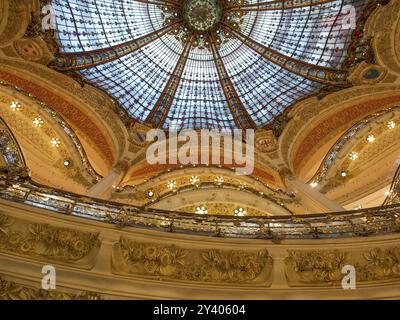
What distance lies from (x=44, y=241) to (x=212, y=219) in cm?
263

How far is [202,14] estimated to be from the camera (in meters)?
17.6

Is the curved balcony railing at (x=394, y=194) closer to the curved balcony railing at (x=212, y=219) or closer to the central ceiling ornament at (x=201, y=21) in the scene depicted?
the curved balcony railing at (x=212, y=219)

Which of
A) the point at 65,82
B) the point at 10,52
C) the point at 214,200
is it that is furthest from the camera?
the point at 65,82

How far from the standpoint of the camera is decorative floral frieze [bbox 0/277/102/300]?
15.7 ft

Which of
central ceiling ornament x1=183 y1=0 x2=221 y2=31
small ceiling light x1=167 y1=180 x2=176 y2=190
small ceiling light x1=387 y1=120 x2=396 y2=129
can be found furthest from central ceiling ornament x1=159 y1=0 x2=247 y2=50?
small ceiling light x1=387 y1=120 x2=396 y2=129

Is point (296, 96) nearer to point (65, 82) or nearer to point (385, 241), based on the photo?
point (65, 82)

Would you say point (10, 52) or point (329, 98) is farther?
Answer: point (329, 98)

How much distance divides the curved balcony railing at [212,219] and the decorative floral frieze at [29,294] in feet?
3.78

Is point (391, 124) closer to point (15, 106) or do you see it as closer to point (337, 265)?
point (337, 265)

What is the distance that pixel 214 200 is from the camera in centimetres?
1259

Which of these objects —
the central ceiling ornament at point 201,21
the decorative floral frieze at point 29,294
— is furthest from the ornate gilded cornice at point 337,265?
the central ceiling ornament at point 201,21

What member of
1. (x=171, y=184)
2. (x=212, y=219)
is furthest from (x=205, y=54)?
(x=212, y=219)
